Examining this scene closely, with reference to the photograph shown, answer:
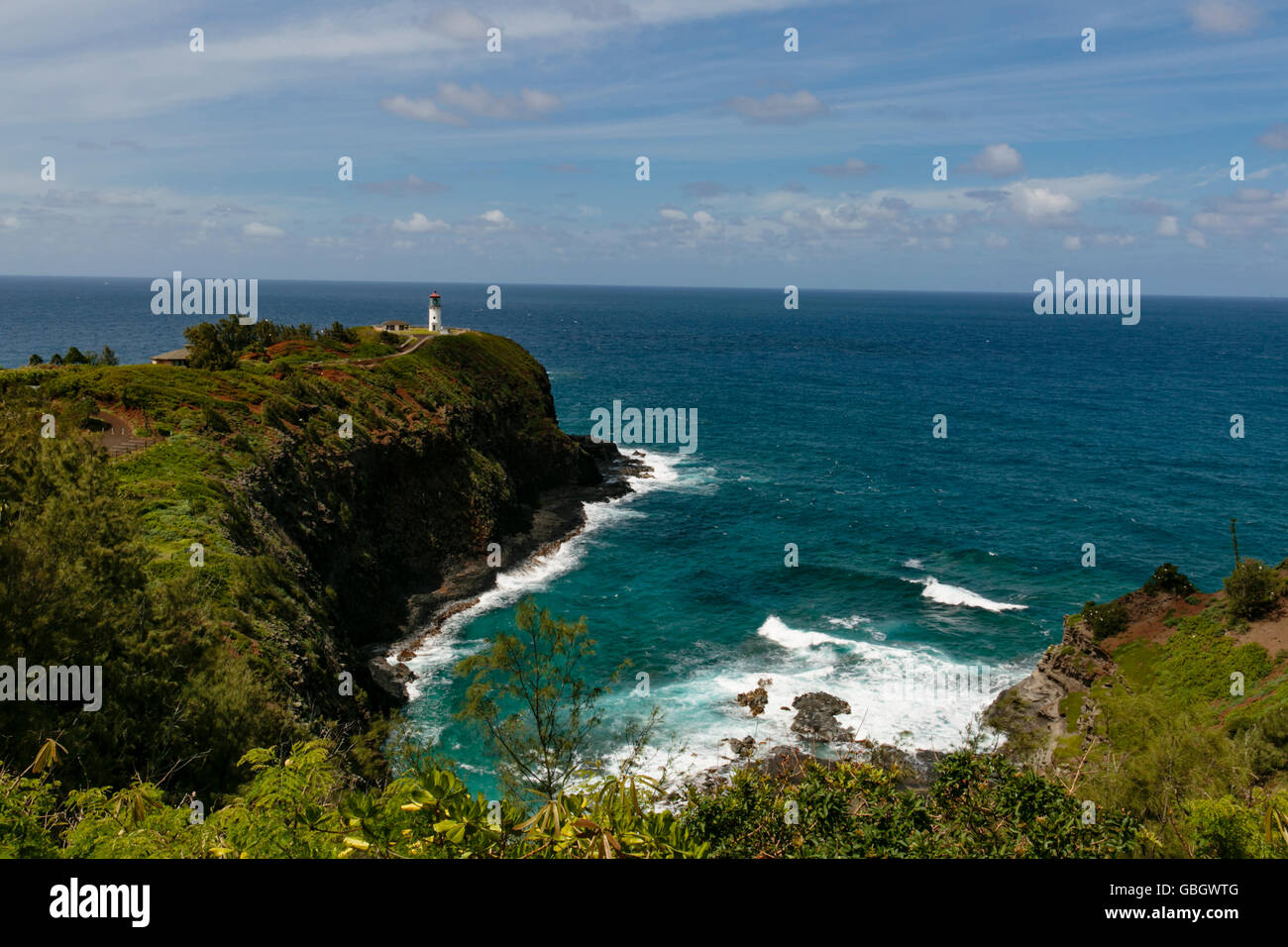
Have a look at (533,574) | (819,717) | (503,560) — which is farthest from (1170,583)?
(503,560)

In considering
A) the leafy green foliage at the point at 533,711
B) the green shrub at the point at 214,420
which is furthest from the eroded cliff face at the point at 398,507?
the leafy green foliage at the point at 533,711

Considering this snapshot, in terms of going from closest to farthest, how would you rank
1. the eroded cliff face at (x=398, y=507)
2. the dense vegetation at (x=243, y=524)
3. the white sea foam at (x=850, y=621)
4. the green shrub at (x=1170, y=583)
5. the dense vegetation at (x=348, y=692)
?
the dense vegetation at (x=348, y=692) < the dense vegetation at (x=243, y=524) < the eroded cliff face at (x=398, y=507) < the green shrub at (x=1170, y=583) < the white sea foam at (x=850, y=621)

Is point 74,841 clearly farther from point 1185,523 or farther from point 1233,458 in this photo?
point 1233,458

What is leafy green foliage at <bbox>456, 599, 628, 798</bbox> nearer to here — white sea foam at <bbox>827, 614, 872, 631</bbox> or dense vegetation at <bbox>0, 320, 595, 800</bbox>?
dense vegetation at <bbox>0, 320, 595, 800</bbox>

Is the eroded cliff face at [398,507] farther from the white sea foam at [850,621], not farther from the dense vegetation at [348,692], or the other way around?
the white sea foam at [850,621]

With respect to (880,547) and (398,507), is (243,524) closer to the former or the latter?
(398,507)

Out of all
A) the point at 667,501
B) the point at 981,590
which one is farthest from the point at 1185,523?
the point at 667,501
